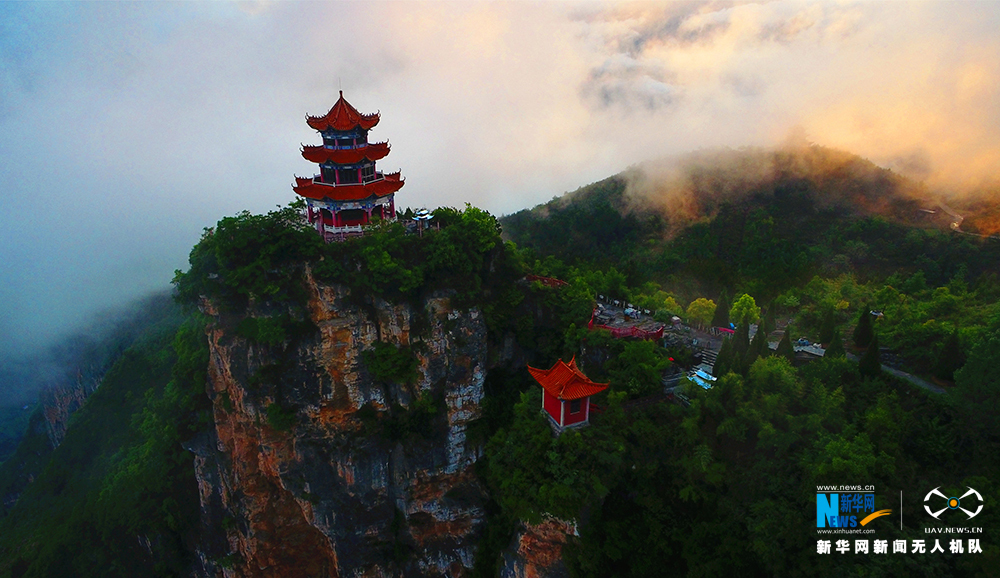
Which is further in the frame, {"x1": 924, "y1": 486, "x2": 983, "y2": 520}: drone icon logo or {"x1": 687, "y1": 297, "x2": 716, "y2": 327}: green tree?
{"x1": 687, "y1": 297, "x2": 716, "y2": 327}: green tree

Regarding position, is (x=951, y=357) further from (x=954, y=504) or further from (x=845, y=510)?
(x=845, y=510)

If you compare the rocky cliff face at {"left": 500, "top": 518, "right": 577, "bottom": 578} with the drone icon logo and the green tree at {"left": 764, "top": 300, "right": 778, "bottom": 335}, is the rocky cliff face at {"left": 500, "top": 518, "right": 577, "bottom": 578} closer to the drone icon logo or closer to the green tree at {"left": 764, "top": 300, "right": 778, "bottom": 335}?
the drone icon logo

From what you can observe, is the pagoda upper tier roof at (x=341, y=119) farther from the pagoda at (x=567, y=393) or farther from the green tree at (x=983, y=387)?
the green tree at (x=983, y=387)

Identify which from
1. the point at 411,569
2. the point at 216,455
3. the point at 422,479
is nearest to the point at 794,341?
the point at 422,479

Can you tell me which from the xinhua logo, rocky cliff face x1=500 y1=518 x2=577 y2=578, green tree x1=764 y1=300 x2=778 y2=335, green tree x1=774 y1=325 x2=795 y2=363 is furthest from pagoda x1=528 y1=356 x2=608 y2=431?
green tree x1=764 y1=300 x2=778 y2=335

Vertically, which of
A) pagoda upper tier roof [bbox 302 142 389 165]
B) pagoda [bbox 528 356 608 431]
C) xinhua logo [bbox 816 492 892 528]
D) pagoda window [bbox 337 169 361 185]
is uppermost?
pagoda upper tier roof [bbox 302 142 389 165]
